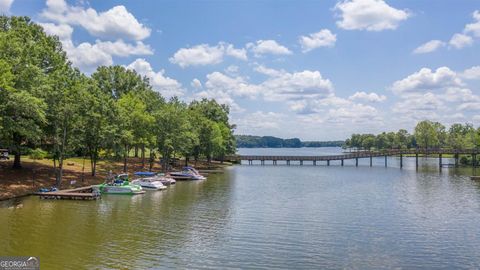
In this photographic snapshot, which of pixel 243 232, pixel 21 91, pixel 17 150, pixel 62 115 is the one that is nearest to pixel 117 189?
pixel 62 115

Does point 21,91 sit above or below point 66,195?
above

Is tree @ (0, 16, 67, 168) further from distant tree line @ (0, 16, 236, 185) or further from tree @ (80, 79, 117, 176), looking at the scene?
tree @ (80, 79, 117, 176)

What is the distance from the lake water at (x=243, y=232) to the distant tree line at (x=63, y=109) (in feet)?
30.0

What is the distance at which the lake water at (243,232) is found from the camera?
2325 centimetres

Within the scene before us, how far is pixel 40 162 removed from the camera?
6094 centimetres

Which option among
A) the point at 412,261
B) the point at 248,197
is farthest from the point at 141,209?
the point at 412,261

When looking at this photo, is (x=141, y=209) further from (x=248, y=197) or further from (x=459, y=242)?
(x=459, y=242)

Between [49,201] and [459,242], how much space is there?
36.3 metres

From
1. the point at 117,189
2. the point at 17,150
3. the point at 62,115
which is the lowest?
the point at 117,189

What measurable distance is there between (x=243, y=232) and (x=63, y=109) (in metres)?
28.5

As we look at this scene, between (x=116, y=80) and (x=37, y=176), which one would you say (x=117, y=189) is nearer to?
(x=37, y=176)

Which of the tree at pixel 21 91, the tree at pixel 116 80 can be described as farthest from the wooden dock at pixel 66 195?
the tree at pixel 116 80

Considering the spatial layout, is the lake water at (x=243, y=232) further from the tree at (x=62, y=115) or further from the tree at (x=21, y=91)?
the tree at (x=62, y=115)

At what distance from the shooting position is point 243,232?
30656mm
